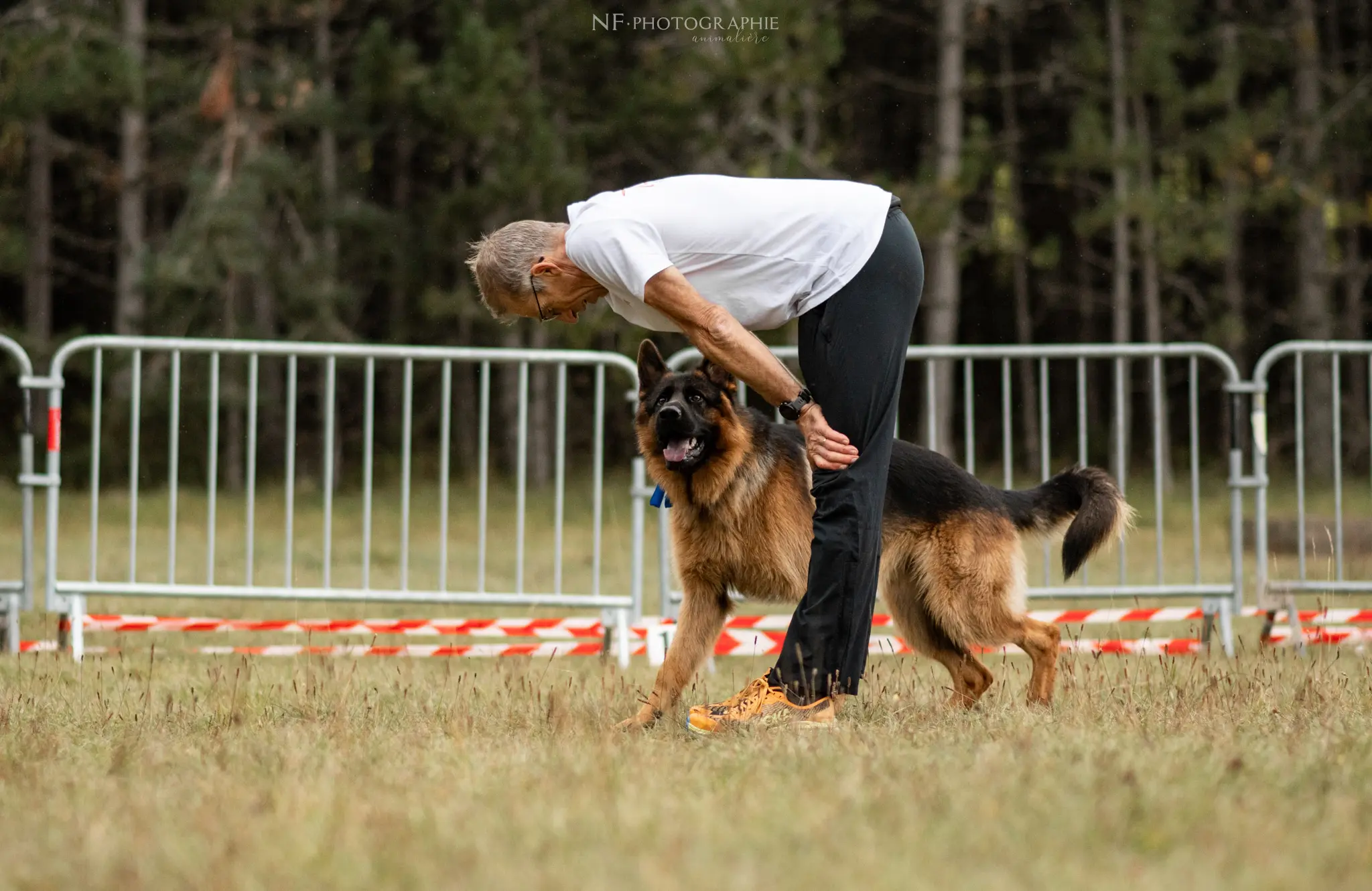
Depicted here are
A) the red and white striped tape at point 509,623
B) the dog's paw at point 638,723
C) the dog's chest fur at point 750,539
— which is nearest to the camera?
the dog's paw at point 638,723

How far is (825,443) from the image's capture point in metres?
3.90

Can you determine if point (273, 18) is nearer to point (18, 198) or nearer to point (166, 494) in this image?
point (18, 198)

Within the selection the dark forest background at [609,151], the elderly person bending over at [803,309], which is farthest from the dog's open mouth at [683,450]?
the dark forest background at [609,151]

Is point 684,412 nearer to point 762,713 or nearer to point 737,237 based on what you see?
point 737,237

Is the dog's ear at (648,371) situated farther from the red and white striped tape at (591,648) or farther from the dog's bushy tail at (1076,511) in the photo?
the red and white striped tape at (591,648)

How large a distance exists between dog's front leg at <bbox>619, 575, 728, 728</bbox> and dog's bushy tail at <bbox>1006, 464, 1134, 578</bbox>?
4.04ft

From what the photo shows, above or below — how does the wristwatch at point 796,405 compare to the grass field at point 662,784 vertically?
above

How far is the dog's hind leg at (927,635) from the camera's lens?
16.5 feet

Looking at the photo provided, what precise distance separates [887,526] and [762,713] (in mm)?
1162

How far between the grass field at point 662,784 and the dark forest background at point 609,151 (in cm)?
926

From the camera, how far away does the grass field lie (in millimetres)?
2422

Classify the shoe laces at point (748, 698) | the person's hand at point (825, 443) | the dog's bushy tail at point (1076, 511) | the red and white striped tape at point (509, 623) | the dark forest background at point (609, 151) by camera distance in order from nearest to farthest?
the person's hand at point (825, 443) → the shoe laces at point (748, 698) → the dog's bushy tail at point (1076, 511) → the red and white striped tape at point (509, 623) → the dark forest background at point (609, 151)

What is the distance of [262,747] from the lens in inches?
145

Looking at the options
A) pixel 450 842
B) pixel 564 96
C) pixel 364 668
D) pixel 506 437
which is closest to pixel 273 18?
pixel 564 96
